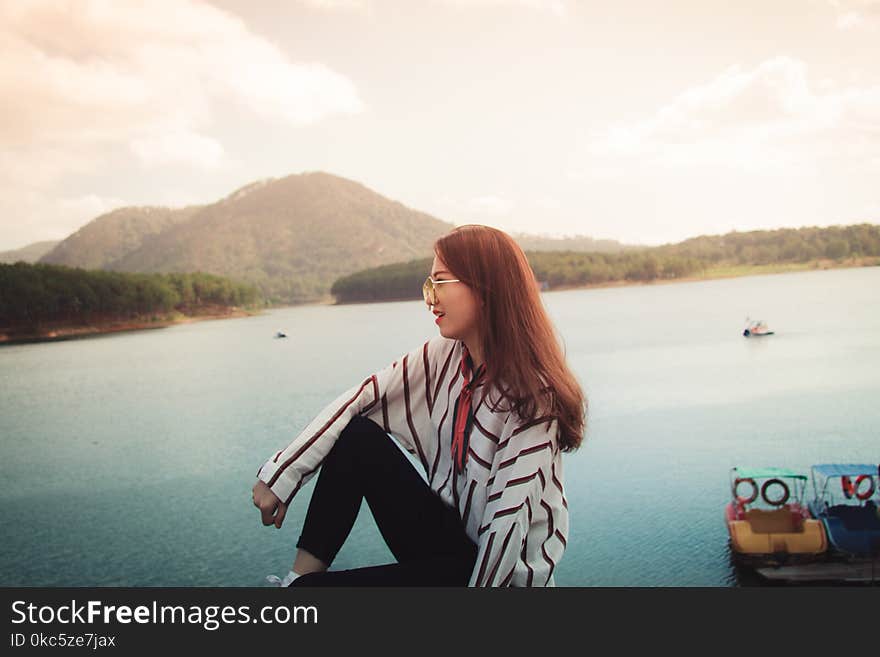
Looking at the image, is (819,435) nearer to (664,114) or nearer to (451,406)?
(451,406)

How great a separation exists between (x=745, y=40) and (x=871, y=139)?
8.06m

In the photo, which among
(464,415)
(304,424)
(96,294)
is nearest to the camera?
(464,415)

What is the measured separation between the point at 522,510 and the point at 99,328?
32.4 metres

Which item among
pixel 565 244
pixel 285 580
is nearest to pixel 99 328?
pixel 565 244

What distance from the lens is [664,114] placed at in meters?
44.1

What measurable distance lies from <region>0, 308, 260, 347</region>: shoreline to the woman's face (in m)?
25.9

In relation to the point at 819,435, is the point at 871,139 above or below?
above

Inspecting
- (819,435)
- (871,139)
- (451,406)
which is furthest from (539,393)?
(871,139)

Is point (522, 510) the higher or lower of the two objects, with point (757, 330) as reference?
higher

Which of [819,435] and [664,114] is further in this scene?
[664,114]

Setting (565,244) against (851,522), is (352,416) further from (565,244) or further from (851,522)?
(565,244)

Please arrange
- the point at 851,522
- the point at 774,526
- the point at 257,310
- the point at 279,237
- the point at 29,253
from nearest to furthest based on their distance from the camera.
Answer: the point at 851,522, the point at 774,526, the point at 29,253, the point at 257,310, the point at 279,237

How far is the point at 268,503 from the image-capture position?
1.41 m

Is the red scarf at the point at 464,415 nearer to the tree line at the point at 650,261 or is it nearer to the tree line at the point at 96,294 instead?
the tree line at the point at 96,294
